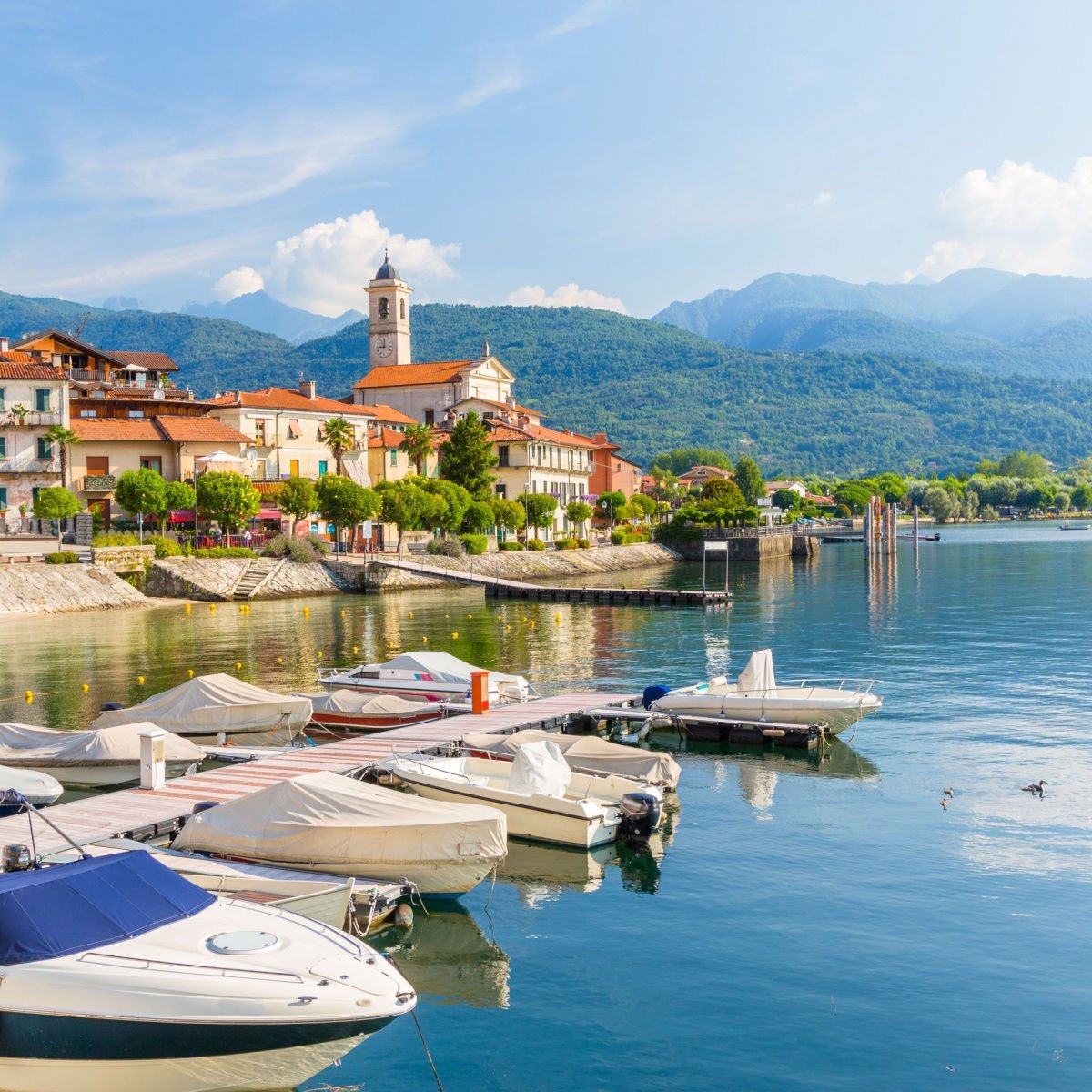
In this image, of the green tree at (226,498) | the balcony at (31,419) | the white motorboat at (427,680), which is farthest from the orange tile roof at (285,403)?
the white motorboat at (427,680)

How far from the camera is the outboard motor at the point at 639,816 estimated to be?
2570 cm

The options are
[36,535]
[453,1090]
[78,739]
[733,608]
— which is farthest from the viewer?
[36,535]

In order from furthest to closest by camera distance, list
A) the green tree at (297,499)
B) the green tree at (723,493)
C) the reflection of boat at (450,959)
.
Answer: the green tree at (723,493) → the green tree at (297,499) → the reflection of boat at (450,959)

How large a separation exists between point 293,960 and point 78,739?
62.9ft

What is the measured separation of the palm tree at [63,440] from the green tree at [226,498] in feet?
33.1

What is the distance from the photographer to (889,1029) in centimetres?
1712

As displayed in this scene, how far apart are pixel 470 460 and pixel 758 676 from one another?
83656 mm

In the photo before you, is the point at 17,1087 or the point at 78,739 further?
the point at 78,739

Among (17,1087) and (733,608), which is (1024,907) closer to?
(17,1087)

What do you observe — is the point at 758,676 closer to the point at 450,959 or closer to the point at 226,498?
the point at 450,959

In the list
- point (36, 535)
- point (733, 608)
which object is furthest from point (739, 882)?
point (36, 535)

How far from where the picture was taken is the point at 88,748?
102ft

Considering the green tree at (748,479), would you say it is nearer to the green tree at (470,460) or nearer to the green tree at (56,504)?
the green tree at (470,460)

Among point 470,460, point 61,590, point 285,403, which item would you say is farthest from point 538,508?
point 61,590
